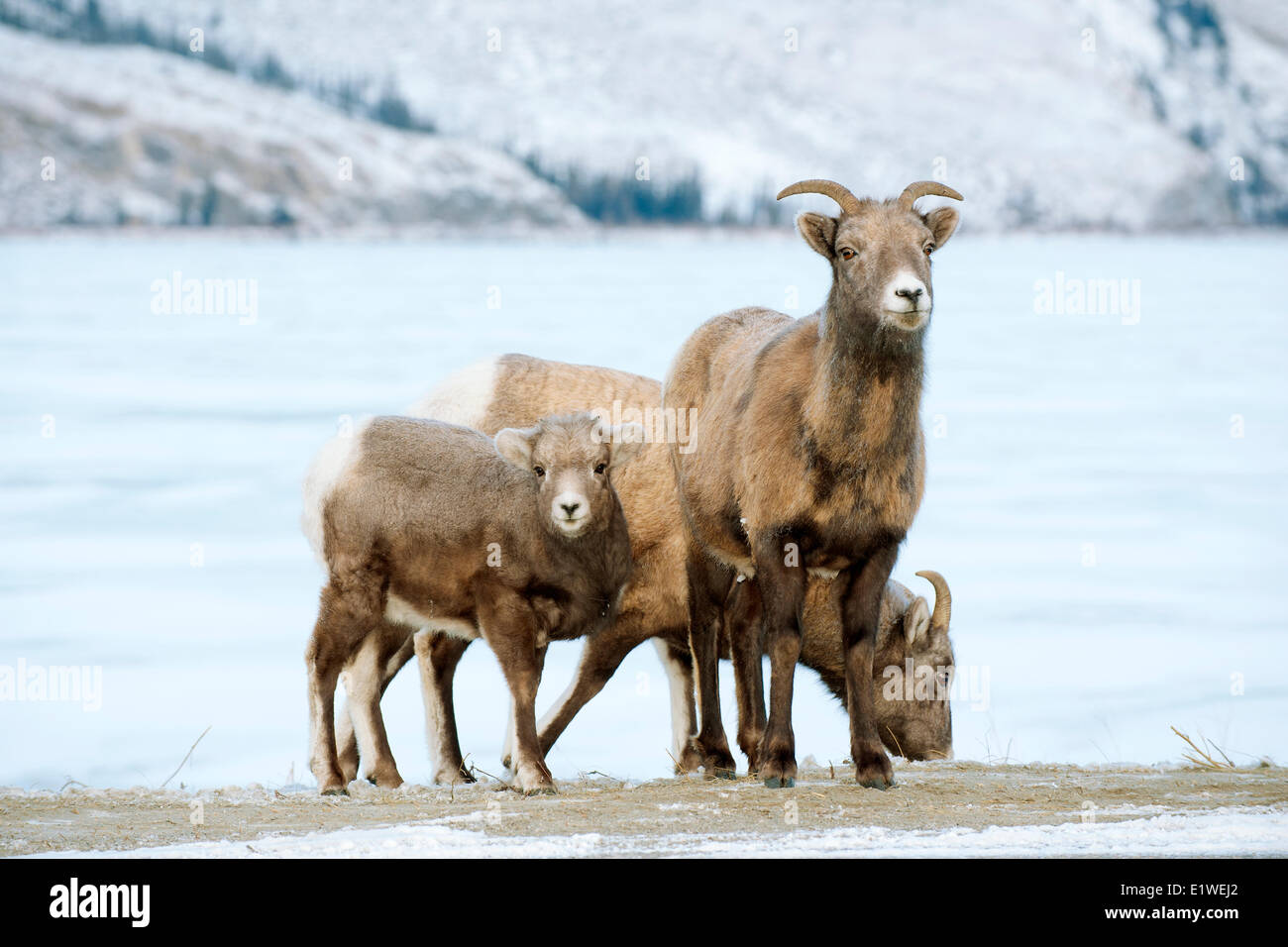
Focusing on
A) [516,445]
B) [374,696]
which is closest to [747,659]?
[516,445]

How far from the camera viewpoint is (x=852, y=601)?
9.32m

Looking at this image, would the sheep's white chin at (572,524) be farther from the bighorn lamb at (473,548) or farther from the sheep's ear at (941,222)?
the sheep's ear at (941,222)

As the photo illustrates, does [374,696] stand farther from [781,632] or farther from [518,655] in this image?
[781,632]

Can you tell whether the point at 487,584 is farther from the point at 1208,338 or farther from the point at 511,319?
the point at 1208,338

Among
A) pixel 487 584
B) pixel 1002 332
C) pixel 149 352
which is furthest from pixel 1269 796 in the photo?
pixel 1002 332

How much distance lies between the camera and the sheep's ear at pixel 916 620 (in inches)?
448

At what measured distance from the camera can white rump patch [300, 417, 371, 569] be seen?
33.3 feet

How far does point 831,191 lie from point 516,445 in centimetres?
205

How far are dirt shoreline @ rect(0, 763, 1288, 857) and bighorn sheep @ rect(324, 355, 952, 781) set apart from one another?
0.96 m

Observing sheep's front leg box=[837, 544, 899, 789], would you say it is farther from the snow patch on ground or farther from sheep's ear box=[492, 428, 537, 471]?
sheep's ear box=[492, 428, 537, 471]

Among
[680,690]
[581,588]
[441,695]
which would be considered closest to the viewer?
[581,588]

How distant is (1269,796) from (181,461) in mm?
29249

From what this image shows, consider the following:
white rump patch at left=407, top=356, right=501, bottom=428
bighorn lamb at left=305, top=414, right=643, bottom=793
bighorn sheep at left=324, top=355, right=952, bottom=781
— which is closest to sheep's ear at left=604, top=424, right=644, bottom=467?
bighorn lamb at left=305, top=414, right=643, bottom=793

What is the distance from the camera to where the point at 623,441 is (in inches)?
395
